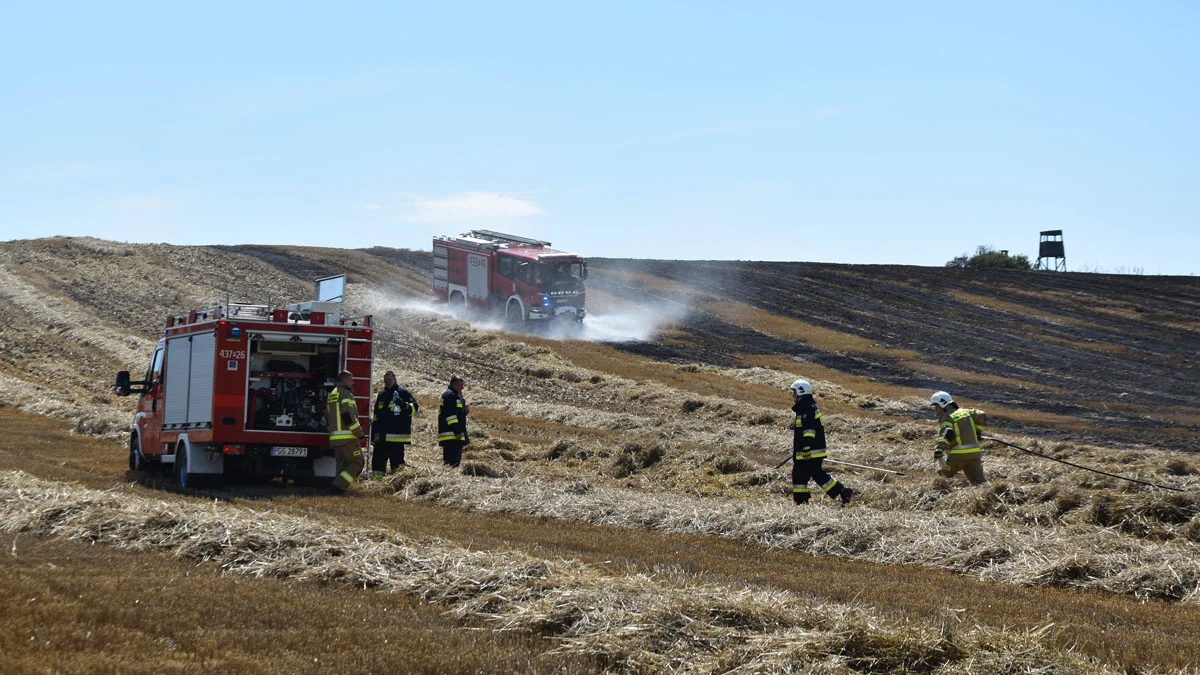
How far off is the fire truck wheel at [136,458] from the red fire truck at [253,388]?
50 centimetres

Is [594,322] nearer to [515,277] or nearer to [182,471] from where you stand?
[515,277]

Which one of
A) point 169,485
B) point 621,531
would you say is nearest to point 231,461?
point 169,485

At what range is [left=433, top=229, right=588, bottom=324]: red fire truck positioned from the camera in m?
46.1

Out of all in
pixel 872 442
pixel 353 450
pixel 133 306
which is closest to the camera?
pixel 353 450

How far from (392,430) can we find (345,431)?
5.93ft

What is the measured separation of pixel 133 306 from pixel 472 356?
49.3 feet

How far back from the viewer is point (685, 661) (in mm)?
6969

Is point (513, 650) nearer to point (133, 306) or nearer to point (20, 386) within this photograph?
point (20, 386)

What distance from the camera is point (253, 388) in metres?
17.5

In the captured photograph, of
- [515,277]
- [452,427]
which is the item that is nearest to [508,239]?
[515,277]

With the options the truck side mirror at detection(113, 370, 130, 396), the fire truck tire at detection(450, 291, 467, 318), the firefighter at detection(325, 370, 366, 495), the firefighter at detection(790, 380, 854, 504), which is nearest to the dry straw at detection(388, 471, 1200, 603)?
the firefighter at detection(790, 380, 854, 504)

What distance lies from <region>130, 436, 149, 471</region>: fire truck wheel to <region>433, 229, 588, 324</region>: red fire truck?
88.2 ft

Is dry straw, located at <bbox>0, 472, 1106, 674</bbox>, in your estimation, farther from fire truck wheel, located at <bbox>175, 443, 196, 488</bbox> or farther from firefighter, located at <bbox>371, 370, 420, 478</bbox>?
firefighter, located at <bbox>371, 370, 420, 478</bbox>

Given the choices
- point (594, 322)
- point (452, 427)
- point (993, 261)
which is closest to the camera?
point (452, 427)
